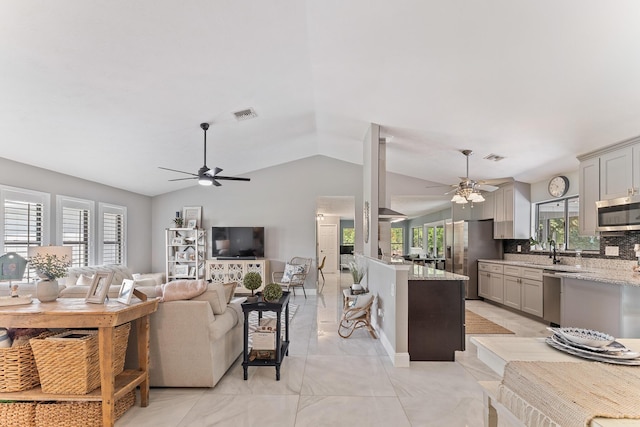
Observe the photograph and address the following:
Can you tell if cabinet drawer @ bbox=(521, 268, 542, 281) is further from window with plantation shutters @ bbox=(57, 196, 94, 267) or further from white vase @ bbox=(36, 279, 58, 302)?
window with plantation shutters @ bbox=(57, 196, 94, 267)

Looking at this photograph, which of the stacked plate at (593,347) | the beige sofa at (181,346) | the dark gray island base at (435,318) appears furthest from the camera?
the dark gray island base at (435,318)

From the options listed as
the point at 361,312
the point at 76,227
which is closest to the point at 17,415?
the point at 361,312

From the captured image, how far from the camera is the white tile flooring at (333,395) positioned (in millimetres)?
2488

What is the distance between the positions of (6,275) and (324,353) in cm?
295

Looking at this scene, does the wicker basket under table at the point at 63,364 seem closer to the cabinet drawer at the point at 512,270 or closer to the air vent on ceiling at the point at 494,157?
the air vent on ceiling at the point at 494,157

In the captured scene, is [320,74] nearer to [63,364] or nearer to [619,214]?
[63,364]

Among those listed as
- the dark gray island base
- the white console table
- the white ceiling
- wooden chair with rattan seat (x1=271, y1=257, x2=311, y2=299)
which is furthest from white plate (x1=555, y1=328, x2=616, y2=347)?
the white console table

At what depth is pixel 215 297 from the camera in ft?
10.3

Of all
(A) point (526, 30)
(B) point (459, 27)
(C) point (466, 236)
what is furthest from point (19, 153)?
(C) point (466, 236)

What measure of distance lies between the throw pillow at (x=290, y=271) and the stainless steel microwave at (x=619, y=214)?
5.24m

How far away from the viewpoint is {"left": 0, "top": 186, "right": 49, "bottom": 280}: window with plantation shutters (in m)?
4.52

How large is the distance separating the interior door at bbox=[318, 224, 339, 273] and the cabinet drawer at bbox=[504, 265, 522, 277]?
24.5ft

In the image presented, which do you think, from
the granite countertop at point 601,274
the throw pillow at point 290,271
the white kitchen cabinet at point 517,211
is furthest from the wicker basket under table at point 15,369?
the white kitchen cabinet at point 517,211

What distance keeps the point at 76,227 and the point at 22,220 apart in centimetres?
115
